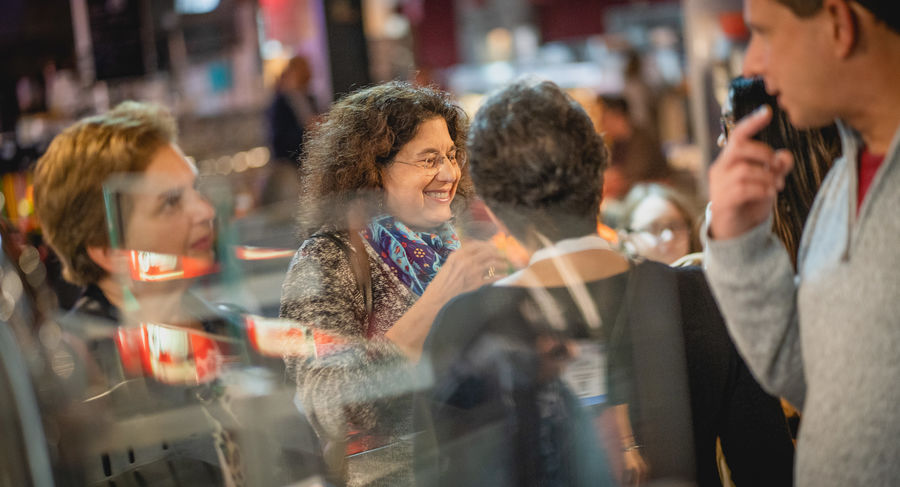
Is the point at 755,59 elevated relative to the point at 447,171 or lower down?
elevated

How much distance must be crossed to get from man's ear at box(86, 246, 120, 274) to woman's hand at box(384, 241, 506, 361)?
2.57ft

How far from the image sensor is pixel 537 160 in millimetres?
1329

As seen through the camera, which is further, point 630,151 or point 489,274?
point 630,151

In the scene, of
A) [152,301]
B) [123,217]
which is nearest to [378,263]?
[152,301]

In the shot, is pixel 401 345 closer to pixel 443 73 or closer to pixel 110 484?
pixel 110 484

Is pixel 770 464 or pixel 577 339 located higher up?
pixel 577 339

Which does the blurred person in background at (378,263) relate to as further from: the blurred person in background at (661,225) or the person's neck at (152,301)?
the blurred person in background at (661,225)

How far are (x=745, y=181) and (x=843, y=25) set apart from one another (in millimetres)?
222

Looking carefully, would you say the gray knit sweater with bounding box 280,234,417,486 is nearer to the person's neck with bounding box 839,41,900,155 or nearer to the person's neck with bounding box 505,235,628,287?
the person's neck with bounding box 505,235,628,287

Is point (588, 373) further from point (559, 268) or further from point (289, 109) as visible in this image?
point (289, 109)

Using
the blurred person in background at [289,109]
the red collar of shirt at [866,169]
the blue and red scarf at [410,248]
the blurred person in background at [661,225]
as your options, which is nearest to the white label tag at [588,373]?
the blue and red scarf at [410,248]

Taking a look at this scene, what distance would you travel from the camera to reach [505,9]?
41.4 ft

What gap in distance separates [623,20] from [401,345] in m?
11.5

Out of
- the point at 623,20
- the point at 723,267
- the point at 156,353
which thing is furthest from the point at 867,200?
the point at 623,20
